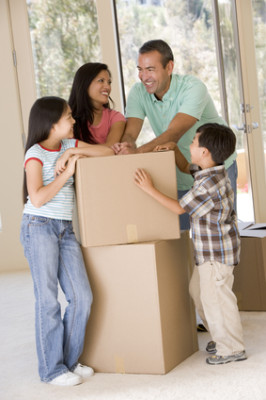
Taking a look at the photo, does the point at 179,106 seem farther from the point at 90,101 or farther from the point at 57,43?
the point at 57,43

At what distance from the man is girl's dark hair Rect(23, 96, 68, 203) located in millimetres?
352

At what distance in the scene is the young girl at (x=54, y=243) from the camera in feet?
6.75

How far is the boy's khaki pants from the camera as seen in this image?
2.14 m

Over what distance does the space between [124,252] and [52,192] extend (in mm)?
316

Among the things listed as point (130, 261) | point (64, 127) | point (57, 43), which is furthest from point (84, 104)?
point (57, 43)

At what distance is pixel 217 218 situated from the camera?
2115 mm

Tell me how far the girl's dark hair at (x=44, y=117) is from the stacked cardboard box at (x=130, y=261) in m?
0.21

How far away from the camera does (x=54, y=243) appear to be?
207 centimetres

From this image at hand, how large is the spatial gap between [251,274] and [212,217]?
736 mm

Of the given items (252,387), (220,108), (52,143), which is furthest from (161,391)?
(220,108)

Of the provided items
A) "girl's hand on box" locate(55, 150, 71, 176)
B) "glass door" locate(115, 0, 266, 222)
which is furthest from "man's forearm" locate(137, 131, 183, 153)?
"glass door" locate(115, 0, 266, 222)

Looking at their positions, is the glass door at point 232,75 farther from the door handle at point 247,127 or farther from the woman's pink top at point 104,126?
the woman's pink top at point 104,126

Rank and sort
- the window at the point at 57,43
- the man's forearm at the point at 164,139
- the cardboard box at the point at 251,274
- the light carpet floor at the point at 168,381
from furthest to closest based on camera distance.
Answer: the window at the point at 57,43
the cardboard box at the point at 251,274
the man's forearm at the point at 164,139
the light carpet floor at the point at 168,381

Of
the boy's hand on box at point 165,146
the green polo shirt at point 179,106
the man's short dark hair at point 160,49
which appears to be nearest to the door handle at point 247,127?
the green polo shirt at point 179,106
